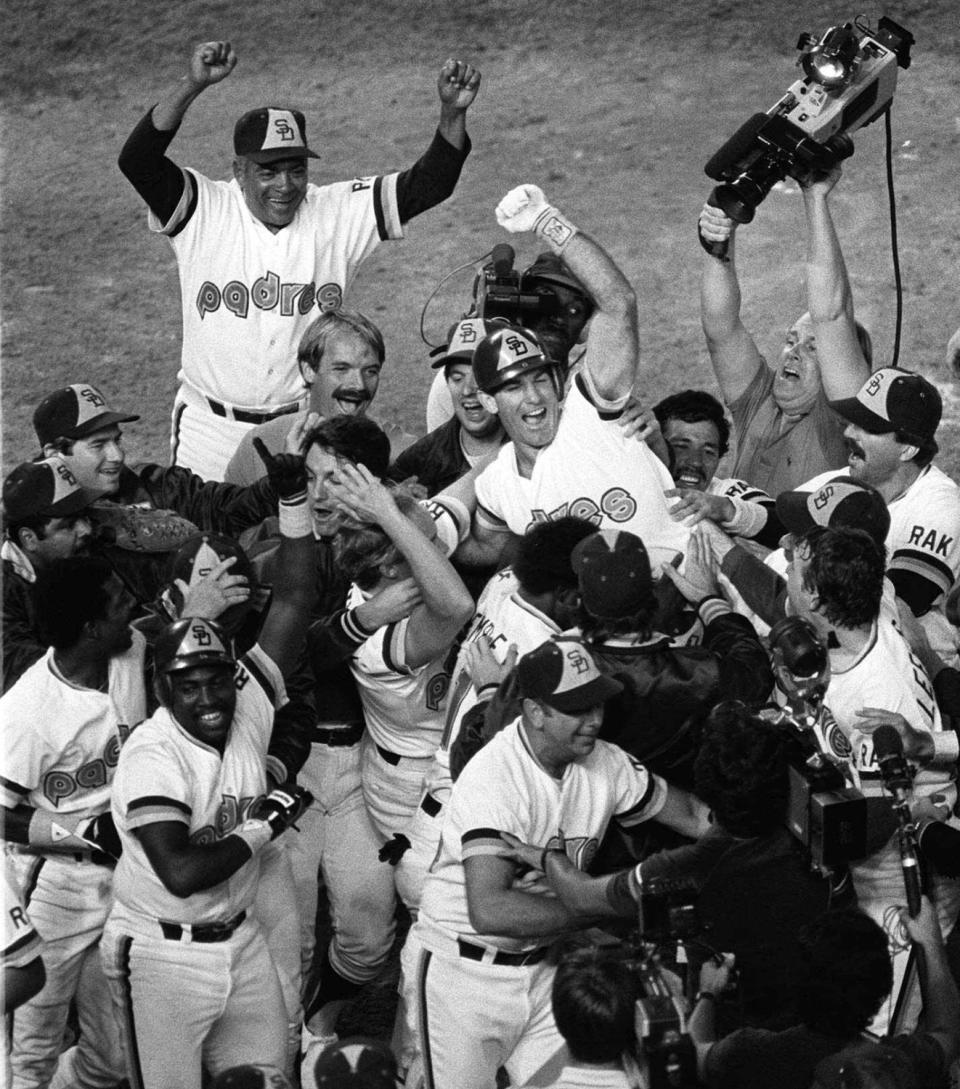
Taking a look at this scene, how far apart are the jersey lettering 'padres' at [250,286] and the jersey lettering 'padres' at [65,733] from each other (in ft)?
6.37

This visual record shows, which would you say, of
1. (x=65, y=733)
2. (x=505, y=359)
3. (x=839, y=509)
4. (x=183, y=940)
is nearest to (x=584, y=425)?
(x=505, y=359)

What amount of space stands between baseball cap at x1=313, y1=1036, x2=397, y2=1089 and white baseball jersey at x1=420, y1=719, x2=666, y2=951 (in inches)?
25.5

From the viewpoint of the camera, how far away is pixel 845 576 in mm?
4312

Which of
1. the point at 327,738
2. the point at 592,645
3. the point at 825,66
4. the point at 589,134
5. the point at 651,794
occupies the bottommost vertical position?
the point at 589,134

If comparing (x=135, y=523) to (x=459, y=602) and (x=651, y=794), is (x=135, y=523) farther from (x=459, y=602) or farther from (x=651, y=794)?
(x=651, y=794)

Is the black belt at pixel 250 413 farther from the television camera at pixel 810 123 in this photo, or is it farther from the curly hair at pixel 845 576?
the curly hair at pixel 845 576

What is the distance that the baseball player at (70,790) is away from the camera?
14.7 feet

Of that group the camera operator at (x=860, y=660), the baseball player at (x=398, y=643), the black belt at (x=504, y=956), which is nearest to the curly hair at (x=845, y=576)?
the camera operator at (x=860, y=660)

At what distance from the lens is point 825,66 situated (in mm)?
5480

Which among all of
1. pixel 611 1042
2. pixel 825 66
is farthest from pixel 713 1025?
pixel 825 66

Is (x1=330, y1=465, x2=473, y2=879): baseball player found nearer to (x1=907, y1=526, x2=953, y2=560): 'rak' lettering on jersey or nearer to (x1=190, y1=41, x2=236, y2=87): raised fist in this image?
(x1=907, y1=526, x2=953, y2=560): 'rak' lettering on jersey

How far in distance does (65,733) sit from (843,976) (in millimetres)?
1955

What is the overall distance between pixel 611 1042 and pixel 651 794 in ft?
2.71

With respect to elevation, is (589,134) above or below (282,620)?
below
